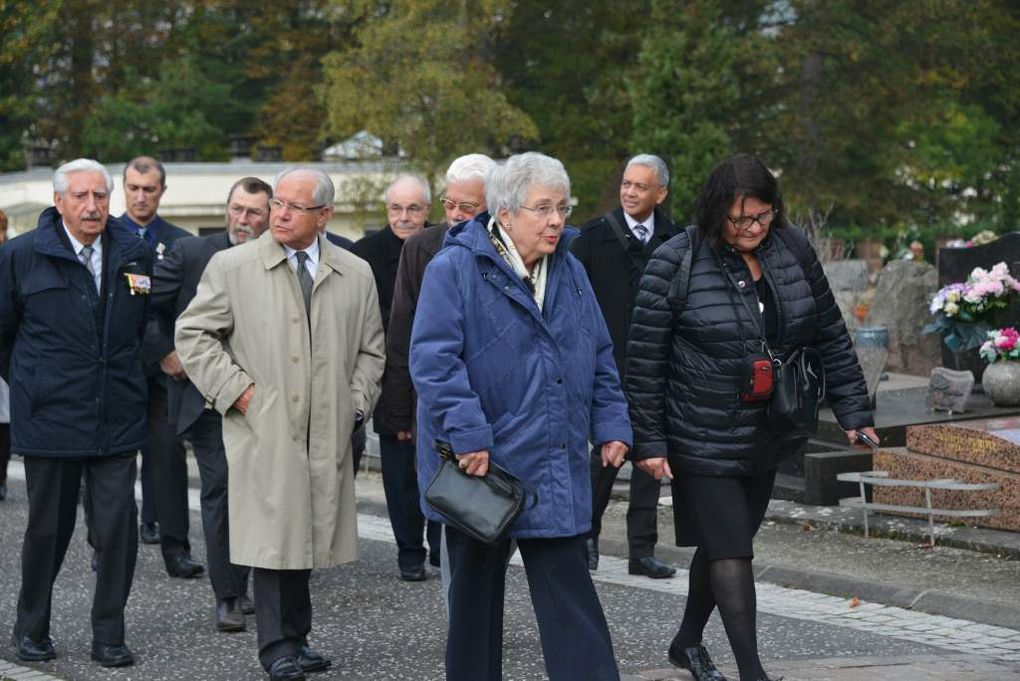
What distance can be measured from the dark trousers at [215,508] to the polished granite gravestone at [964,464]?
396cm

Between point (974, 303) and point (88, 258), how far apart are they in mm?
7105

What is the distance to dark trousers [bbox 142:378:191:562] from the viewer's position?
9.10 meters

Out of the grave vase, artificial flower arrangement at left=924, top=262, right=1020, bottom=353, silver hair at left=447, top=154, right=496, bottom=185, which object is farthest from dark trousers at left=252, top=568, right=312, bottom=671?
A: artificial flower arrangement at left=924, top=262, right=1020, bottom=353

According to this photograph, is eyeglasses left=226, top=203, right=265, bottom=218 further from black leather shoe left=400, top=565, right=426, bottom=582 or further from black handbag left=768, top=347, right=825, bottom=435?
black handbag left=768, top=347, right=825, bottom=435

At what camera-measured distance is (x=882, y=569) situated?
8.50 meters

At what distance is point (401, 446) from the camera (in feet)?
29.0

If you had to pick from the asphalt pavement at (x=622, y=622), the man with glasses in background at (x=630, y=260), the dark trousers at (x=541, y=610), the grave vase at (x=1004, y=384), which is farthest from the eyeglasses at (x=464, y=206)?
the grave vase at (x=1004, y=384)

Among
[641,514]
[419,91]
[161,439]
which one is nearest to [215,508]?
[161,439]

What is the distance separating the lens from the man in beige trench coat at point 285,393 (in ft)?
21.1

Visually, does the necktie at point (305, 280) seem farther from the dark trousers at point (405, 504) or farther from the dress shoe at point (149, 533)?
the dress shoe at point (149, 533)

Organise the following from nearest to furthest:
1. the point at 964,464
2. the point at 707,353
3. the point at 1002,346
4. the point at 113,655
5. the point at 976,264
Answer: the point at 707,353, the point at 113,655, the point at 964,464, the point at 1002,346, the point at 976,264

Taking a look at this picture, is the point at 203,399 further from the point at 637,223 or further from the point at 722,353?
the point at 722,353

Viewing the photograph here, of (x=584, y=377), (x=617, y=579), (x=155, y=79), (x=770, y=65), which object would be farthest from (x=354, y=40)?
(x=584, y=377)

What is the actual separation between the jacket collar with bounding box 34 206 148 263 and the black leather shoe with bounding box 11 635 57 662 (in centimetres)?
157
